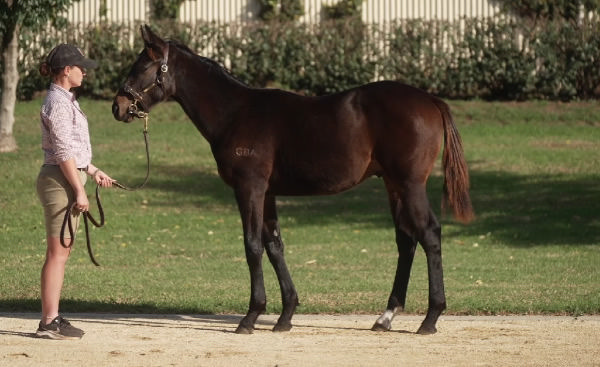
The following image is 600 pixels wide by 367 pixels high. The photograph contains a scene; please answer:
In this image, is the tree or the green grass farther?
the tree

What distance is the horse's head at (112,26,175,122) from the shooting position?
9484 millimetres

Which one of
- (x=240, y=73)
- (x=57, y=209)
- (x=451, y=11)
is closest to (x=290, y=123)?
(x=57, y=209)

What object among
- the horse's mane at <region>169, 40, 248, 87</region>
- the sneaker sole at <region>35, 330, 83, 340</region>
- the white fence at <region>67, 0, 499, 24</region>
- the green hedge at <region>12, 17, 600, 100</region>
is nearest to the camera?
the sneaker sole at <region>35, 330, 83, 340</region>

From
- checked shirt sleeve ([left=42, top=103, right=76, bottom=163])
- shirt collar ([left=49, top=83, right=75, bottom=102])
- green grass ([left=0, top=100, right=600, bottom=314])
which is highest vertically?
shirt collar ([left=49, top=83, right=75, bottom=102])

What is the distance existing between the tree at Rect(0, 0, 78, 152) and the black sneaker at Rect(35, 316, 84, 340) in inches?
434

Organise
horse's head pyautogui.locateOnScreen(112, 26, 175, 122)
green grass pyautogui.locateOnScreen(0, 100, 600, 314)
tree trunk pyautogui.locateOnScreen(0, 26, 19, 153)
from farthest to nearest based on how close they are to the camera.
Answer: tree trunk pyautogui.locateOnScreen(0, 26, 19, 153) < green grass pyautogui.locateOnScreen(0, 100, 600, 314) < horse's head pyautogui.locateOnScreen(112, 26, 175, 122)

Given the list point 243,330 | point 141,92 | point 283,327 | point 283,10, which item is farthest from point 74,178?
point 283,10

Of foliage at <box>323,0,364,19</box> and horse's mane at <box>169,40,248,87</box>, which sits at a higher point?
foliage at <box>323,0,364,19</box>

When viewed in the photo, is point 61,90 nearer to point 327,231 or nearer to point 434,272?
point 434,272

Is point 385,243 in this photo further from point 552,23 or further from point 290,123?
point 552,23

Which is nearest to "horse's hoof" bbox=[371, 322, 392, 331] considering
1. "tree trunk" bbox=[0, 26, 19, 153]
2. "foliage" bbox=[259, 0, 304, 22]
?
"tree trunk" bbox=[0, 26, 19, 153]

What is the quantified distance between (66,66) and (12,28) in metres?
12.1

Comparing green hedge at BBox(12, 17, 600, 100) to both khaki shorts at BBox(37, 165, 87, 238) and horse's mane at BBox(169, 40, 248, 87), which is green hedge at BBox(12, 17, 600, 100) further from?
khaki shorts at BBox(37, 165, 87, 238)

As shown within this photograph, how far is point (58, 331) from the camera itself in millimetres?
8898
